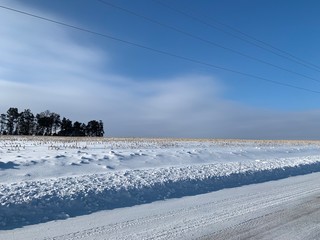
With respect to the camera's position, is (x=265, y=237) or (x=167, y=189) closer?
(x=265, y=237)

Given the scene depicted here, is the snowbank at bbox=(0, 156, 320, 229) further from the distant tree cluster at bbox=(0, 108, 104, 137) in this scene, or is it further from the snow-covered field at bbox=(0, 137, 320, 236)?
the distant tree cluster at bbox=(0, 108, 104, 137)

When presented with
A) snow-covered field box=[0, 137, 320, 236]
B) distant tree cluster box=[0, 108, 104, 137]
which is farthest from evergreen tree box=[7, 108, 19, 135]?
snow-covered field box=[0, 137, 320, 236]

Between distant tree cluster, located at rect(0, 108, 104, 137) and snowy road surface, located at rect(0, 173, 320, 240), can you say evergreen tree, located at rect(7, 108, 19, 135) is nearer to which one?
distant tree cluster, located at rect(0, 108, 104, 137)

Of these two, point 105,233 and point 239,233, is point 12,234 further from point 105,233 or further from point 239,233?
point 239,233

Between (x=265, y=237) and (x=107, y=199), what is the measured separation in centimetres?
414

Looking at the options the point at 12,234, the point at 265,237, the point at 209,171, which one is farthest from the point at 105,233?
the point at 209,171

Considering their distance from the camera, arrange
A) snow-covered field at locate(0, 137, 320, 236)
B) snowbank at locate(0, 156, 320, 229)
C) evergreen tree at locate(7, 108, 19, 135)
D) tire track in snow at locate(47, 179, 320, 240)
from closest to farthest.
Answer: tire track in snow at locate(47, 179, 320, 240) < snowbank at locate(0, 156, 320, 229) < snow-covered field at locate(0, 137, 320, 236) < evergreen tree at locate(7, 108, 19, 135)

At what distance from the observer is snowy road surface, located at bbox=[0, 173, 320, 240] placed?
5.97 metres

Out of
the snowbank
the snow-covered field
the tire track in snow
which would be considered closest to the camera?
the tire track in snow

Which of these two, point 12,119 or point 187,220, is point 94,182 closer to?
point 187,220

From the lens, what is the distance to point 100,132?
103m

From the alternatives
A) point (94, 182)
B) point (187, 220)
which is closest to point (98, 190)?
point (94, 182)

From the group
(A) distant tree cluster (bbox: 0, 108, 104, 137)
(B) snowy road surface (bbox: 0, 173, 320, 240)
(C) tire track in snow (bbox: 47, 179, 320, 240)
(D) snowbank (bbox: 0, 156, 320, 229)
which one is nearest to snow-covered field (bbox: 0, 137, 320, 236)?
(D) snowbank (bbox: 0, 156, 320, 229)

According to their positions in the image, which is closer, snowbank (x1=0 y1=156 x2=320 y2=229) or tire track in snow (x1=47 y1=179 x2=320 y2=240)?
tire track in snow (x1=47 y1=179 x2=320 y2=240)
